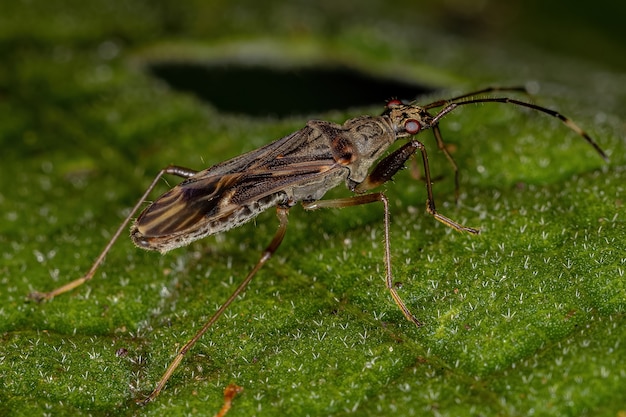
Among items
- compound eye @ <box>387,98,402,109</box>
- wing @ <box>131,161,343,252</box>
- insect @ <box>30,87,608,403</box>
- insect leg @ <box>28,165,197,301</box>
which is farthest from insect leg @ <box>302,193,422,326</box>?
insect leg @ <box>28,165,197,301</box>

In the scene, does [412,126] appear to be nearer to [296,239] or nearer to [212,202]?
[296,239]

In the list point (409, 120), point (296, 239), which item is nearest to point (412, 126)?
point (409, 120)

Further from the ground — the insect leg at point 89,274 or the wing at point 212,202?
the wing at point 212,202

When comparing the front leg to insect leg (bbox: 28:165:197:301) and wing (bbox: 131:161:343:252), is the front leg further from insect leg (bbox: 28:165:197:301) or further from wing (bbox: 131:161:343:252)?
insect leg (bbox: 28:165:197:301)

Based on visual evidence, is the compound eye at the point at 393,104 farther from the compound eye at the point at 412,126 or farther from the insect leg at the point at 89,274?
the insect leg at the point at 89,274

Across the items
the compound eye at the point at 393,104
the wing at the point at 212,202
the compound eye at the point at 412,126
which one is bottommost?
the wing at the point at 212,202

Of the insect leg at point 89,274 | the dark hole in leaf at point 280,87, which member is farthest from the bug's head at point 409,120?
the dark hole in leaf at point 280,87
